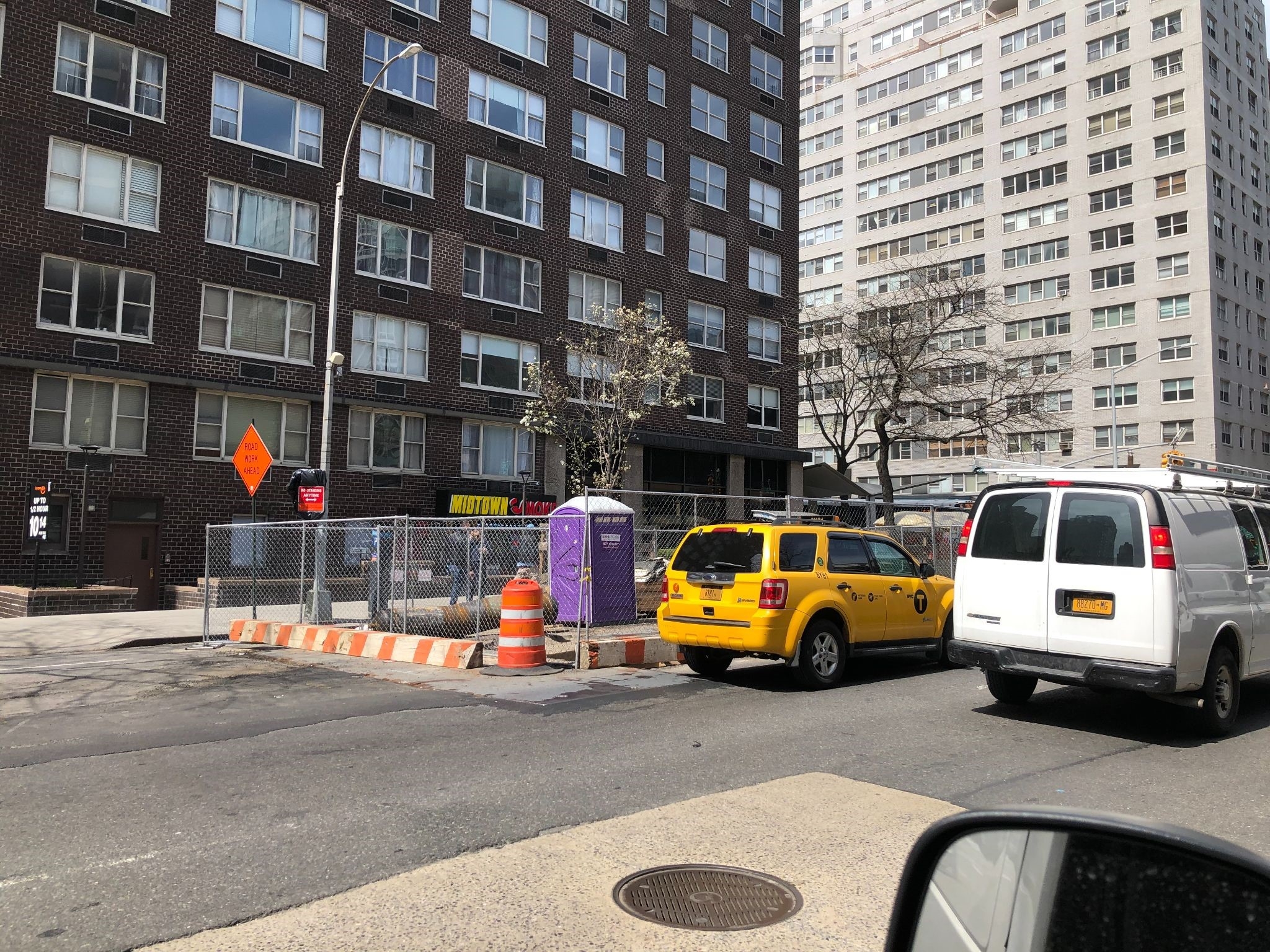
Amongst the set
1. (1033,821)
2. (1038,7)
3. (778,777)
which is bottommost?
(778,777)

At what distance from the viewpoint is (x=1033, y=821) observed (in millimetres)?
1507

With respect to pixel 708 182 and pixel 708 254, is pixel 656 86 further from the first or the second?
pixel 708 254

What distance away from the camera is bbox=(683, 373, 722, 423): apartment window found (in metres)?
37.1

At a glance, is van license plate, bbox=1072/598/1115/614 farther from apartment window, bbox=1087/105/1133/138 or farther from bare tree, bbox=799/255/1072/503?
apartment window, bbox=1087/105/1133/138

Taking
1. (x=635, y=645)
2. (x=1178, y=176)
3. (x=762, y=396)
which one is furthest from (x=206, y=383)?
(x=1178, y=176)

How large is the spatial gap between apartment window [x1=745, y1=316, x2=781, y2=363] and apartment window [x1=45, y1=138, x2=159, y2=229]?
76.3 feet

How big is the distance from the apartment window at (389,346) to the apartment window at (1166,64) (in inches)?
2100

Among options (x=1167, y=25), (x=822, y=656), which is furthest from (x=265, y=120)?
(x=1167, y=25)

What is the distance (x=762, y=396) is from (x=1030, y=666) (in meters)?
32.9

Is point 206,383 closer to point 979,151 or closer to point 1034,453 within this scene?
point 1034,453

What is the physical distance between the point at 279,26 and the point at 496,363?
11641mm

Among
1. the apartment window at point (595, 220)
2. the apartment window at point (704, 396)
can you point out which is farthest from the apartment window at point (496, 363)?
the apartment window at point (704, 396)

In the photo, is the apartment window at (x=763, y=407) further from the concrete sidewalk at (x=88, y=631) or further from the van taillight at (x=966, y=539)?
the van taillight at (x=966, y=539)

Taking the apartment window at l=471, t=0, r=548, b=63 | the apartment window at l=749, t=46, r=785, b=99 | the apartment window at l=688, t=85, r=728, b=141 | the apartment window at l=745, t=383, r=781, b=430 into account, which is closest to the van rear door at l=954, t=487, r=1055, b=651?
the apartment window at l=471, t=0, r=548, b=63
